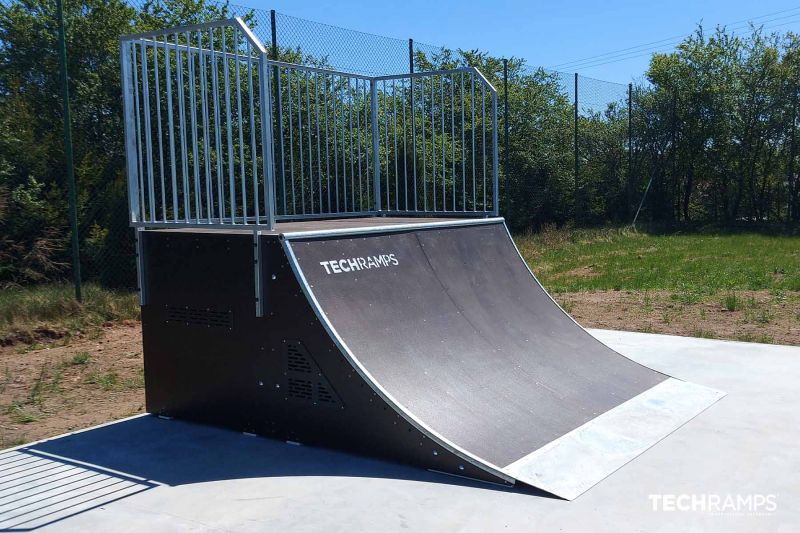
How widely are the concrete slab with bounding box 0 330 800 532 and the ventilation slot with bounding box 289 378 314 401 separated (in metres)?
0.29

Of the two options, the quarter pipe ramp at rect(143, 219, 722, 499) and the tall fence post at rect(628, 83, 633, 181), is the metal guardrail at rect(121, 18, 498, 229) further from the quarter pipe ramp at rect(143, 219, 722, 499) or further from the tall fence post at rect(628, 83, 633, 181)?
the tall fence post at rect(628, 83, 633, 181)

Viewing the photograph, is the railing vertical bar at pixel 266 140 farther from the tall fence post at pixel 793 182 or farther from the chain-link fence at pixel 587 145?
the tall fence post at pixel 793 182

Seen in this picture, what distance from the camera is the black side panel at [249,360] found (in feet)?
13.1

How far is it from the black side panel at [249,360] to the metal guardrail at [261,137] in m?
0.26

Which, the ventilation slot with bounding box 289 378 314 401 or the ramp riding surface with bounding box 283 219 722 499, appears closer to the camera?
the ramp riding surface with bounding box 283 219 722 499

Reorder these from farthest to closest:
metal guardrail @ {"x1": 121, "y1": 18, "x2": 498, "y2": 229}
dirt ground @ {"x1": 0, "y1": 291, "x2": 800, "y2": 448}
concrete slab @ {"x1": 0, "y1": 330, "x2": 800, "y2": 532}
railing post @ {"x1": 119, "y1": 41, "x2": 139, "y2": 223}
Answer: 1. dirt ground @ {"x1": 0, "y1": 291, "x2": 800, "y2": 448}
2. railing post @ {"x1": 119, "y1": 41, "x2": 139, "y2": 223}
3. metal guardrail @ {"x1": 121, "y1": 18, "x2": 498, "y2": 229}
4. concrete slab @ {"x1": 0, "y1": 330, "x2": 800, "y2": 532}

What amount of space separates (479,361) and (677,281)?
708cm

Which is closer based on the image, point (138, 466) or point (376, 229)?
point (138, 466)

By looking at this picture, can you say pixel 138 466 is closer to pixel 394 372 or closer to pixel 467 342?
pixel 394 372

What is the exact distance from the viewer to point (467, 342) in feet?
16.2

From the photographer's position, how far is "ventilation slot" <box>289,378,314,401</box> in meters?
4.20

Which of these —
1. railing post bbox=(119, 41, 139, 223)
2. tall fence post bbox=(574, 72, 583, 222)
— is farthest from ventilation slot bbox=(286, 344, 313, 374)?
tall fence post bbox=(574, 72, 583, 222)

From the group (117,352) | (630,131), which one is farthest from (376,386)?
(630,131)

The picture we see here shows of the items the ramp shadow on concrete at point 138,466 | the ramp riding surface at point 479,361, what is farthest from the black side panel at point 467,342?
the ramp shadow on concrete at point 138,466
